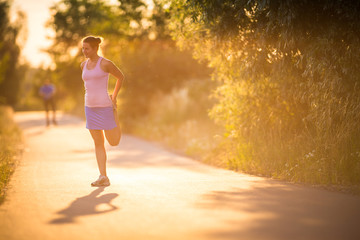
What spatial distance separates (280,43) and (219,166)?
3130 mm

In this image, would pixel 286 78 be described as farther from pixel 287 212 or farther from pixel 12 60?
pixel 12 60

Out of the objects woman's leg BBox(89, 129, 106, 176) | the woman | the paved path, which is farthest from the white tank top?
the paved path

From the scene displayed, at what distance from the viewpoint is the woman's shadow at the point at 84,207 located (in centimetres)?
544

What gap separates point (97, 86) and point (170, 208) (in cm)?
248

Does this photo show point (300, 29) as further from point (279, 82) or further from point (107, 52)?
point (107, 52)

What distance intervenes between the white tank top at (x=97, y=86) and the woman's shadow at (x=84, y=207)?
1382 millimetres

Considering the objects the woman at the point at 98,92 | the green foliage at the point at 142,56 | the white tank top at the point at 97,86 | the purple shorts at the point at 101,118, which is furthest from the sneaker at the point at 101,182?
the green foliage at the point at 142,56

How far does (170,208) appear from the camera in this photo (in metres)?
5.87

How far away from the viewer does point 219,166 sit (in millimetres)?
10422

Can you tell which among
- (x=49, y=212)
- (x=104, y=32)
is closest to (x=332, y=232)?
(x=49, y=212)

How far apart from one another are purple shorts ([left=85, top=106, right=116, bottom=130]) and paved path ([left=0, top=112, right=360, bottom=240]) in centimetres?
93

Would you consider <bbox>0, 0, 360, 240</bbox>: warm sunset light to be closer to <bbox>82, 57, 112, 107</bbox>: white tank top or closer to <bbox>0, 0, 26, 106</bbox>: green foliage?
<bbox>82, 57, 112, 107</bbox>: white tank top

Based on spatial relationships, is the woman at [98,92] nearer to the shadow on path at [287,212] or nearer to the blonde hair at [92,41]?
the blonde hair at [92,41]

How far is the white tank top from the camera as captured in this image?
7.44 m
